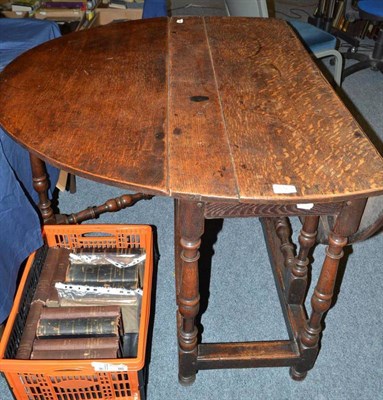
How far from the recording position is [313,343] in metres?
1.25

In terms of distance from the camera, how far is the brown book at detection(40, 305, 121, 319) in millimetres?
1261

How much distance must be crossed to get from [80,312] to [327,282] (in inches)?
26.8

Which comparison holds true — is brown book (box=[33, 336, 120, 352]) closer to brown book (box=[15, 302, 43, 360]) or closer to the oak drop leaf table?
brown book (box=[15, 302, 43, 360])

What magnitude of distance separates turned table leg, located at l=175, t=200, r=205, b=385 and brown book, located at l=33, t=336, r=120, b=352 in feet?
0.62

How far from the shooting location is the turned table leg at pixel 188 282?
36.1 inches

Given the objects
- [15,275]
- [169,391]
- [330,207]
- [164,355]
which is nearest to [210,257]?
[164,355]

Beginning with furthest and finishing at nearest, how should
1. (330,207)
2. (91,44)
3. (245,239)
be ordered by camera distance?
(245,239), (91,44), (330,207)

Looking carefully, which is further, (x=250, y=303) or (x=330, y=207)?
→ (x=250, y=303)

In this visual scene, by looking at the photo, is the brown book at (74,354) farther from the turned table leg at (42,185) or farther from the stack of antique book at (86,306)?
the turned table leg at (42,185)

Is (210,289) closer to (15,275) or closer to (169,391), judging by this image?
(169,391)

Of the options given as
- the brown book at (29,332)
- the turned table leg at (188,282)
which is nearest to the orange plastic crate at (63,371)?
the brown book at (29,332)

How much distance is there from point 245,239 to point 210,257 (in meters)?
0.19

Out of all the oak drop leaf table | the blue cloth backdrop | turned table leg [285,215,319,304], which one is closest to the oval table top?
the oak drop leaf table

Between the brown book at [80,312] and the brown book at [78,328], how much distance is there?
2 cm
